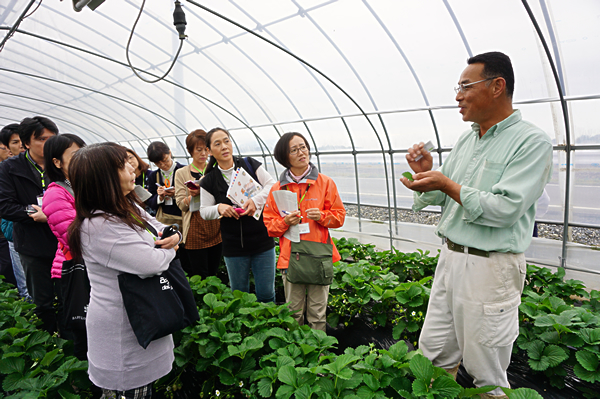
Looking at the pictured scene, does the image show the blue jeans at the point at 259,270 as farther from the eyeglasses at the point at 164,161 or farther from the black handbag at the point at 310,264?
the eyeglasses at the point at 164,161

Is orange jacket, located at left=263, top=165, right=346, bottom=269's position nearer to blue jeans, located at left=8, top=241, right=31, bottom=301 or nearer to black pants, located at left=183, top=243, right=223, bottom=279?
black pants, located at left=183, top=243, right=223, bottom=279

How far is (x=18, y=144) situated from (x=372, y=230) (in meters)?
7.73

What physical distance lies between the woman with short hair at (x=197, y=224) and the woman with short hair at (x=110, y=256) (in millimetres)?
1874

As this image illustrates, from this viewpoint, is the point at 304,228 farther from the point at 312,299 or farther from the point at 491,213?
the point at 491,213

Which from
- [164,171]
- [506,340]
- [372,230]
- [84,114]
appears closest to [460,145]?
[506,340]

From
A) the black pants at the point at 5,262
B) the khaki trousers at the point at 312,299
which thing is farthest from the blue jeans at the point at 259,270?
the black pants at the point at 5,262

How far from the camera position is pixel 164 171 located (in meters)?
4.78

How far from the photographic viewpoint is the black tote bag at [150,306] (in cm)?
161

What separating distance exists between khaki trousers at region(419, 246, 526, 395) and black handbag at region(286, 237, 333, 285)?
101 cm

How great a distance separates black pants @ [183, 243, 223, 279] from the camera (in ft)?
12.7

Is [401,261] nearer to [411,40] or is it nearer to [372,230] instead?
[411,40]

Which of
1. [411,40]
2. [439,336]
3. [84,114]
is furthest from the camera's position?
[84,114]

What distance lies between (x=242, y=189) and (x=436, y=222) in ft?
24.0

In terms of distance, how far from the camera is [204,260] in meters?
3.93
